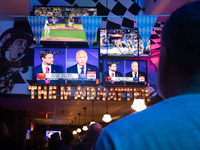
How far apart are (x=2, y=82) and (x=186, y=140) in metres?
7.68

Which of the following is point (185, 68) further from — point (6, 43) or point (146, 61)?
point (6, 43)

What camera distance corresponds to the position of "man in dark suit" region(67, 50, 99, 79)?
7.59 metres

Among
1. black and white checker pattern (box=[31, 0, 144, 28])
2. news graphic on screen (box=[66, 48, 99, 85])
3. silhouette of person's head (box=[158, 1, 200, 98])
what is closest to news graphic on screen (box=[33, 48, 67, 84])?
news graphic on screen (box=[66, 48, 99, 85])

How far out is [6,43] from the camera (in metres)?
7.87

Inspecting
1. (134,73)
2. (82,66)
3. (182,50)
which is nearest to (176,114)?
(182,50)

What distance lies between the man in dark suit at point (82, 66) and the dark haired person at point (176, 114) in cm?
699

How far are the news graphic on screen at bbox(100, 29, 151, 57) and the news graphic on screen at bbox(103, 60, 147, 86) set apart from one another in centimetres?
27

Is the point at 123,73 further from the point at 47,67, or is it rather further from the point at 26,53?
the point at 26,53

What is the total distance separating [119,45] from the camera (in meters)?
7.85

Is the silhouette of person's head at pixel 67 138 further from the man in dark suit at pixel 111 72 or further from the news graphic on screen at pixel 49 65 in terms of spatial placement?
the man in dark suit at pixel 111 72

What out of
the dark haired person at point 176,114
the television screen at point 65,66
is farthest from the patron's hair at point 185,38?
the television screen at point 65,66

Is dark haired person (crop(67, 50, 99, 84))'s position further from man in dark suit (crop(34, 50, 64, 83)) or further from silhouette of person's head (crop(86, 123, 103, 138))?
silhouette of person's head (crop(86, 123, 103, 138))

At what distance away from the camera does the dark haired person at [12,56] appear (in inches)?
302

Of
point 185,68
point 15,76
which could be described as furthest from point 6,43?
point 185,68
